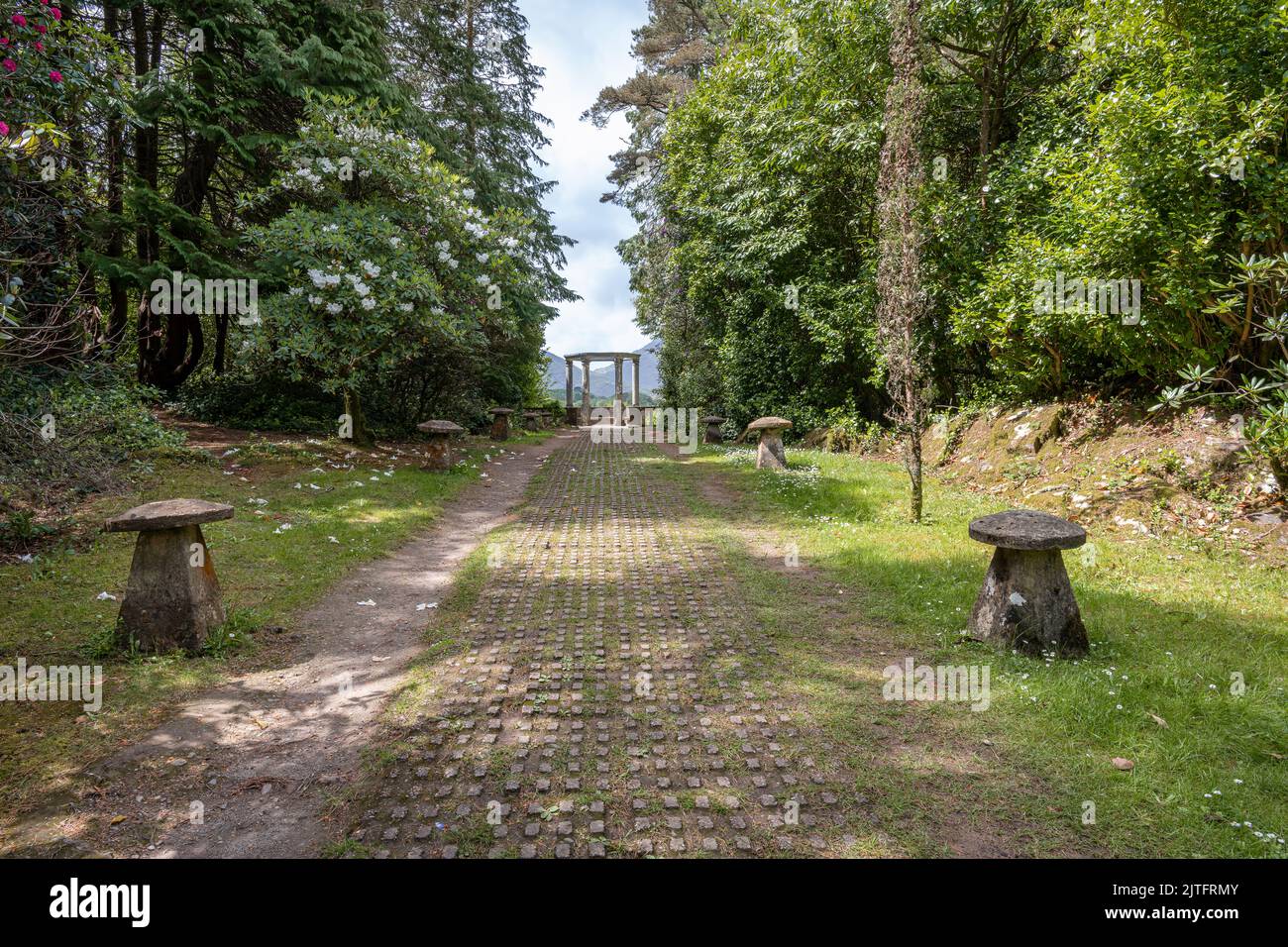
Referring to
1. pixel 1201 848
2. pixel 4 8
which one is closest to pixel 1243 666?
pixel 1201 848

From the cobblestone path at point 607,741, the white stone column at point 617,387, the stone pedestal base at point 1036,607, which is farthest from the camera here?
the white stone column at point 617,387

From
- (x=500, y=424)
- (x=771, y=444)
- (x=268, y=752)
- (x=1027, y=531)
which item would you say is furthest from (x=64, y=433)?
(x=500, y=424)

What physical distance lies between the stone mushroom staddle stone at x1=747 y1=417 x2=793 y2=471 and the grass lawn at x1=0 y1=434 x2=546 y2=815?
6.00 m

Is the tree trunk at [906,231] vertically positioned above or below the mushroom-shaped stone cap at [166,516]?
above

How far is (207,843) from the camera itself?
2609 mm

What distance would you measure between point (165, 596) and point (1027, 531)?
618 cm

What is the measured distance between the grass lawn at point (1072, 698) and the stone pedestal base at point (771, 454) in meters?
5.29

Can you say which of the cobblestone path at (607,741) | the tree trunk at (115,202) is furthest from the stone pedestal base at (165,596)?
the tree trunk at (115,202)

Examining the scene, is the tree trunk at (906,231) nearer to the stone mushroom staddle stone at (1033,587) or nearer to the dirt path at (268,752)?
the stone mushroom staddle stone at (1033,587)

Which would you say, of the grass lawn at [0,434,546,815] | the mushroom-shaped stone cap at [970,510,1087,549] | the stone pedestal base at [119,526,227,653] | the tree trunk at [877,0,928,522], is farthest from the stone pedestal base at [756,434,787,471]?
the stone pedestal base at [119,526,227,653]

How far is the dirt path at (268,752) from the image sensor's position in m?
2.68

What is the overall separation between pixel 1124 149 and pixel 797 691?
714 cm

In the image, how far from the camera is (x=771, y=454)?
40.6 ft

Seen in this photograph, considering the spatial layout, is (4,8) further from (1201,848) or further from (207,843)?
(1201,848)
